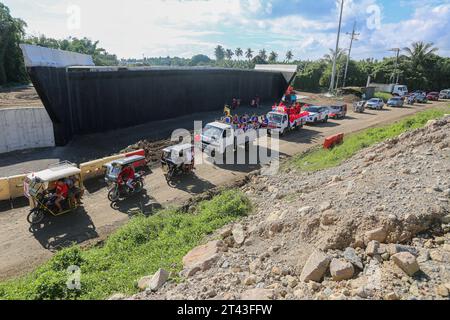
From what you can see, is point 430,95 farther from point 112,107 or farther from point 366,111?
point 112,107

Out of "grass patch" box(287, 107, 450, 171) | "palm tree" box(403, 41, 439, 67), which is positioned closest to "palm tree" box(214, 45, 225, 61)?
"palm tree" box(403, 41, 439, 67)

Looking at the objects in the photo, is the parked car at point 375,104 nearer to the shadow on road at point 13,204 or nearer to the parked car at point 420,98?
the parked car at point 420,98

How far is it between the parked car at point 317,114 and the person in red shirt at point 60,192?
21432mm

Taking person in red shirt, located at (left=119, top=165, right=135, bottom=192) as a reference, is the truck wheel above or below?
below

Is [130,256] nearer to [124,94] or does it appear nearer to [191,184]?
[191,184]

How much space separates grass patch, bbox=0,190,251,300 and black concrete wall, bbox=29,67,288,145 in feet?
39.9

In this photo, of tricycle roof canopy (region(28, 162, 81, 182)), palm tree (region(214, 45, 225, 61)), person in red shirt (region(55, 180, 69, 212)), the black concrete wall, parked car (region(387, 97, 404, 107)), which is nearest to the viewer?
tricycle roof canopy (region(28, 162, 81, 182))

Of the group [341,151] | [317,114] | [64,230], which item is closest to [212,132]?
[341,151]

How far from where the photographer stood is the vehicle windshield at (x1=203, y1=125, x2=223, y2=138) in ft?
61.2

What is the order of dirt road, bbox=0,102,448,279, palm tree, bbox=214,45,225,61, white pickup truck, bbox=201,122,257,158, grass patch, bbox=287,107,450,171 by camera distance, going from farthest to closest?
palm tree, bbox=214,45,225,61, white pickup truck, bbox=201,122,257,158, grass patch, bbox=287,107,450,171, dirt road, bbox=0,102,448,279

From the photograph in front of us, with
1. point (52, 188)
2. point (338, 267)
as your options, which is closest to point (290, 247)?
point (338, 267)

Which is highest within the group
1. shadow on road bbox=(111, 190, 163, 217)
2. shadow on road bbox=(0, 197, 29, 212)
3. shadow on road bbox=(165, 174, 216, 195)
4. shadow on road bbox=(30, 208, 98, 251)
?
shadow on road bbox=(165, 174, 216, 195)

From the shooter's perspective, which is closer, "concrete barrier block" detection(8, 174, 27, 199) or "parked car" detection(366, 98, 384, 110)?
"concrete barrier block" detection(8, 174, 27, 199)

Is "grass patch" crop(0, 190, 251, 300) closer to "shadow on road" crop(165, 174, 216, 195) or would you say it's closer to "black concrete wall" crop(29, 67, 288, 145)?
"shadow on road" crop(165, 174, 216, 195)
